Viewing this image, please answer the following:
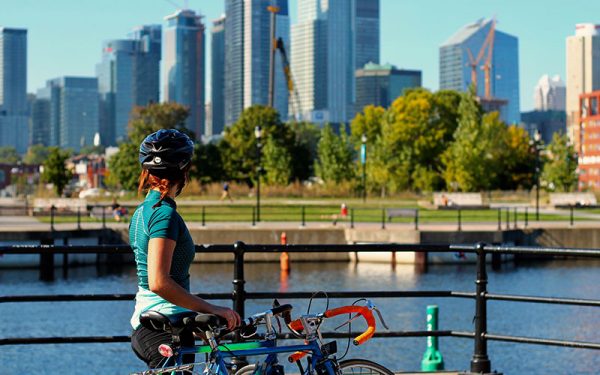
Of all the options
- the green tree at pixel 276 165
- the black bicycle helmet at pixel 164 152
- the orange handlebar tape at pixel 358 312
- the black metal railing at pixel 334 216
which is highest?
the green tree at pixel 276 165

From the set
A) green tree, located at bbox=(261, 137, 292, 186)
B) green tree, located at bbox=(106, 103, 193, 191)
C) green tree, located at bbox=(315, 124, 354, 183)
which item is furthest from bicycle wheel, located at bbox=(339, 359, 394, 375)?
green tree, located at bbox=(106, 103, 193, 191)

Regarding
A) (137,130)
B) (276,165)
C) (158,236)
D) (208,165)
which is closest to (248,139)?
(208,165)

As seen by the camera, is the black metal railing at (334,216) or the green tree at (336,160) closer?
the black metal railing at (334,216)

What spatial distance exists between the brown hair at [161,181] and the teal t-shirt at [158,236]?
33 mm

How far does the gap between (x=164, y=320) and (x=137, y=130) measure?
124 m

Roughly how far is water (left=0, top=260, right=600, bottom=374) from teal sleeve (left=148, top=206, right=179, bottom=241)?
1821 cm

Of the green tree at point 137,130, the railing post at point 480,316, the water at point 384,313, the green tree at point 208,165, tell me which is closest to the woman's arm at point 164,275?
the railing post at point 480,316

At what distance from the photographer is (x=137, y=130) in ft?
421

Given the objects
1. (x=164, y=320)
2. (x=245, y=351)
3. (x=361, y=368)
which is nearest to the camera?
(x=164, y=320)

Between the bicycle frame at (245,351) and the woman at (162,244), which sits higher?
the woman at (162,244)

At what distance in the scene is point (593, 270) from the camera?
53375 millimetres

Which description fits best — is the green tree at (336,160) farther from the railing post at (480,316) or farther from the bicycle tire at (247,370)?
the bicycle tire at (247,370)

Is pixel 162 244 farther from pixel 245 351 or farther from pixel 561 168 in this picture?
pixel 561 168

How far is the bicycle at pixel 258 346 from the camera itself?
18.5ft
